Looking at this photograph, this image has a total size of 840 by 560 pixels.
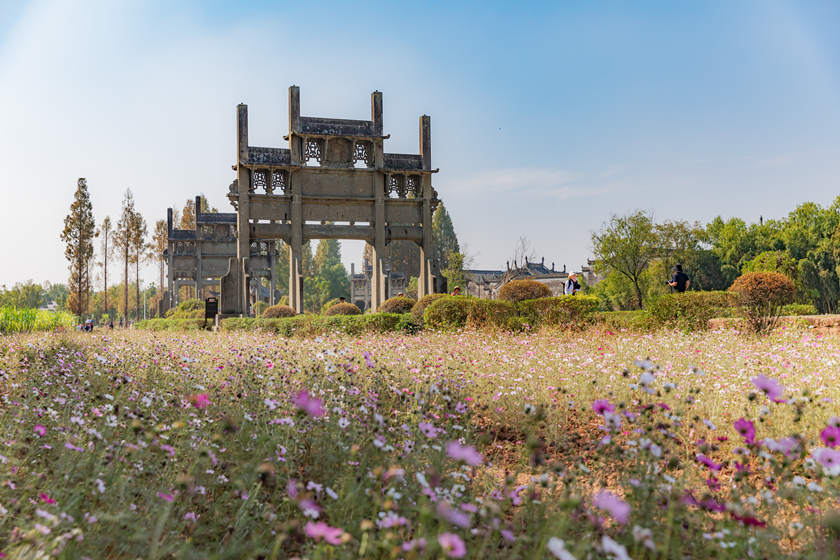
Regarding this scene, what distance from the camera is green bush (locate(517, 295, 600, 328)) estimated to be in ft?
46.4

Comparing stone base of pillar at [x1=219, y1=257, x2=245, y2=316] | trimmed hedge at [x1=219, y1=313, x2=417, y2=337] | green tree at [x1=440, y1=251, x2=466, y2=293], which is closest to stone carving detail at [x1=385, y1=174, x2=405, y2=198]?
stone base of pillar at [x1=219, y1=257, x2=245, y2=316]

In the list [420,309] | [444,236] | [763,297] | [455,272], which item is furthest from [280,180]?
[444,236]

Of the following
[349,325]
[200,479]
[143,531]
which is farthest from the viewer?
[349,325]

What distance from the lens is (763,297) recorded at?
40.7 ft

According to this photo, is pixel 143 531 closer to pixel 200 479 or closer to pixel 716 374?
pixel 200 479

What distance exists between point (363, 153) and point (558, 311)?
12.8 meters

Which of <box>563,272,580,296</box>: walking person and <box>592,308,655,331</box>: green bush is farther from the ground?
<box>563,272,580,296</box>: walking person

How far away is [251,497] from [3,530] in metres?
1.19

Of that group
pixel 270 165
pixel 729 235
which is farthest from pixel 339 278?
pixel 270 165

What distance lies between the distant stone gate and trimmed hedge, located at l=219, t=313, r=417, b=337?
20.7 ft

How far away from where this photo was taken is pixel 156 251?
54938mm

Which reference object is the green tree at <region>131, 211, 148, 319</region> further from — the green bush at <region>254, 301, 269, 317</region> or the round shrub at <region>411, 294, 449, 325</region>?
the round shrub at <region>411, 294, 449, 325</region>

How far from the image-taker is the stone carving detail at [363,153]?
23953 mm

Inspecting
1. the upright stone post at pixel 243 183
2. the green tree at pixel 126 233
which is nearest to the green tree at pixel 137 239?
the green tree at pixel 126 233
